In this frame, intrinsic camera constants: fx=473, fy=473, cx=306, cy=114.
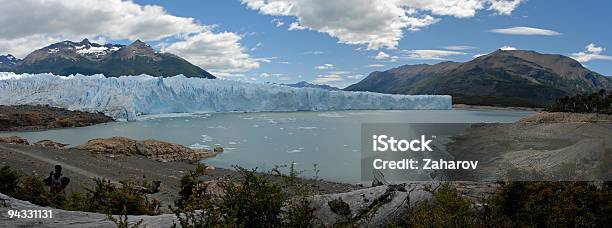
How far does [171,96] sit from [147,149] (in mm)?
32794

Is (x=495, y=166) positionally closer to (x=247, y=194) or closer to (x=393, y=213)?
(x=393, y=213)

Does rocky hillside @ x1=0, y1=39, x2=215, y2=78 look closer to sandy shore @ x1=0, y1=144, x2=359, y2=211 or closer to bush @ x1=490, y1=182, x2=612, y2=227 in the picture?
sandy shore @ x1=0, y1=144, x2=359, y2=211

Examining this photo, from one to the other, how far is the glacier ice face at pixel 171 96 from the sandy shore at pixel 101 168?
29.7 m

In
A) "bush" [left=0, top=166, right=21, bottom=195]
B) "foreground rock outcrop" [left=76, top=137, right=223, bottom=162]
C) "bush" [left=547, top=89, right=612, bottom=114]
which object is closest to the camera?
"bush" [left=0, top=166, right=21, bottom=195]

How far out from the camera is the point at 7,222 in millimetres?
4422

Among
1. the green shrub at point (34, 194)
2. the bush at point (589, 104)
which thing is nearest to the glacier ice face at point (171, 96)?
the bush at point (589, 104)

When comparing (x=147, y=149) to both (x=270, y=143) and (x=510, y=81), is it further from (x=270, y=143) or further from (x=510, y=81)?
(x=510, y=81)

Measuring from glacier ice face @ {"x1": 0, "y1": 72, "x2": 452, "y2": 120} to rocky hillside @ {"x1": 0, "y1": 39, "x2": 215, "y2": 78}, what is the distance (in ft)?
352

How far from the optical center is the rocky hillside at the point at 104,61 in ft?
530

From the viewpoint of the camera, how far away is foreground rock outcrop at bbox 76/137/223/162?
20.2m

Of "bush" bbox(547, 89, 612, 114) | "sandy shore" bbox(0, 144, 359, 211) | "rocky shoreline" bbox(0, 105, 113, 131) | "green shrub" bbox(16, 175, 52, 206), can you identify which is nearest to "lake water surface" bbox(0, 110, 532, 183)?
"sandy shore" bbox(0, 144, 359, 211)

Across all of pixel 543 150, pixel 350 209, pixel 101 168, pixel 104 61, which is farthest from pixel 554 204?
pixel 104 61

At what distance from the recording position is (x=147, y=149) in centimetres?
2103

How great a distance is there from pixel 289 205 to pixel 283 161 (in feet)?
51.8
